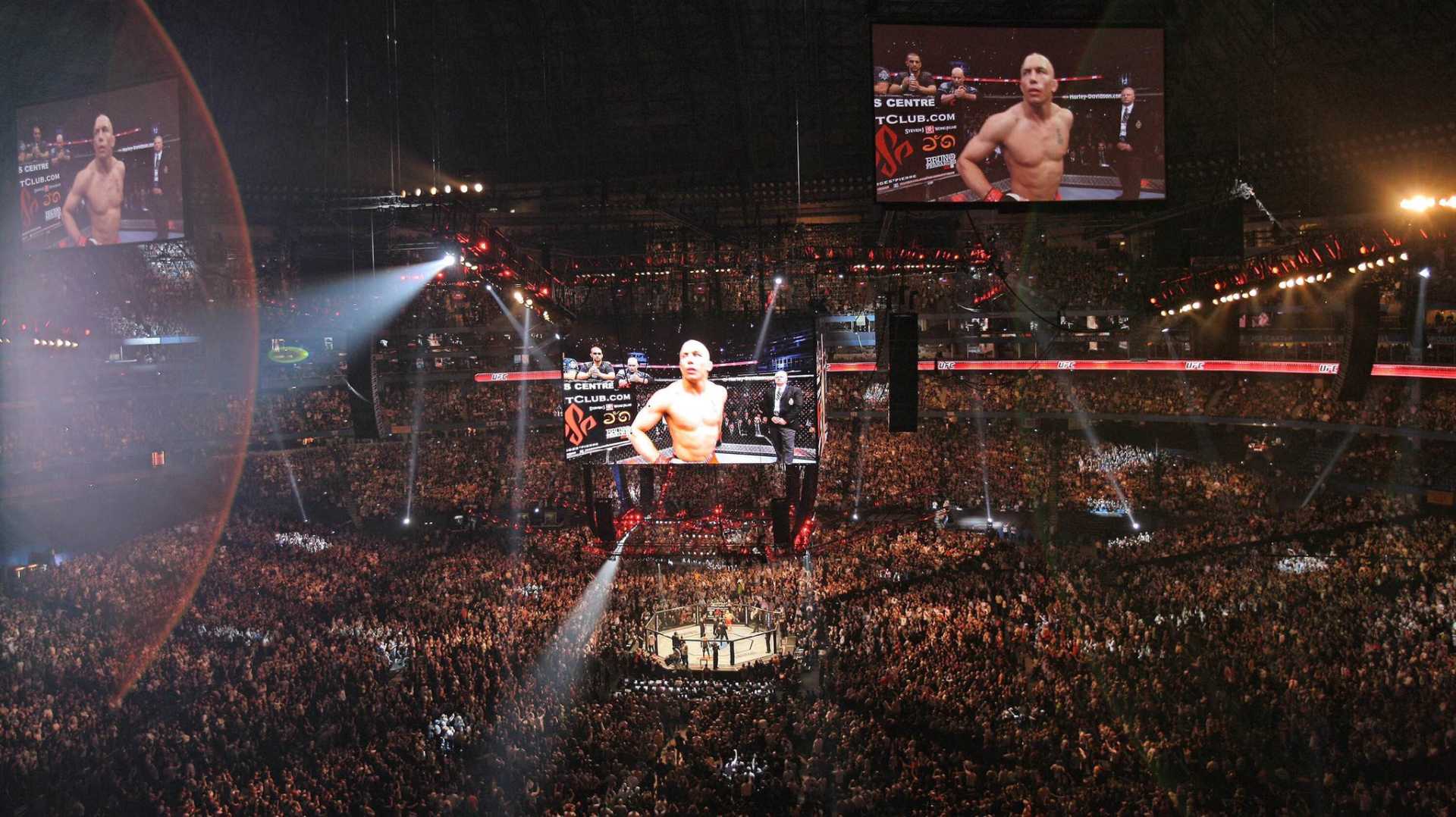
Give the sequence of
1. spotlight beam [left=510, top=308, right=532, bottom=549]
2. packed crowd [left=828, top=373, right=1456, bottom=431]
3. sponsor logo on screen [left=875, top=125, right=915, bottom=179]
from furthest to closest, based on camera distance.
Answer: spotlight beam [left=510, top=308, right=532, bottom=549], packed crowd [left=828, top=373, right=1456, bottom=431], sponsor logo on screen [left=875, top=125, right=915, bottom=179]

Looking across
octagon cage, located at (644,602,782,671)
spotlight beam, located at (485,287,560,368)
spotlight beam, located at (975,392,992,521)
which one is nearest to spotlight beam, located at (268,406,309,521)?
spotlight beam, located at (485,287,560,368)

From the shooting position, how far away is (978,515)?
24797 millimetres

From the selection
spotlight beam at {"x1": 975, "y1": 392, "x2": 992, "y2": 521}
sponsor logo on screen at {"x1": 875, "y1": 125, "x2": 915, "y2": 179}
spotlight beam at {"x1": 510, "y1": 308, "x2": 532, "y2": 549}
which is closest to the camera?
sponsor logo on screen at {"x1": 875, "y1": 125, "x2": 915, "y2": 179}

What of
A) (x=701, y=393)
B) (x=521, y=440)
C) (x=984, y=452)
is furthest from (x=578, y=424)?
(x=984, y=452)

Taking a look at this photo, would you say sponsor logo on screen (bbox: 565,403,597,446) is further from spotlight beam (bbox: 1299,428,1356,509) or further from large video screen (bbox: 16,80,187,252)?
spotlight beam (bbox: 1299,428,1356,509)

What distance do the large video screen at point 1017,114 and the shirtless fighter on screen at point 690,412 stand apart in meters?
8.74

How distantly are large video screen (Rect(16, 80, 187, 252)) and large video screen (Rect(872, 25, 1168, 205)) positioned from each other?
9.18 metres

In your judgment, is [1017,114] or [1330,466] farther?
[1330,466]

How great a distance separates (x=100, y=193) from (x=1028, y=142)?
11699 millimetres

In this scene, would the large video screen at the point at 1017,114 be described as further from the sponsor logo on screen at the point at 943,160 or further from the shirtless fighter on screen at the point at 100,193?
the shirtless fighter on screen at the point at 100,193

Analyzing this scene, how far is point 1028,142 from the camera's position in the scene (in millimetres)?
9383

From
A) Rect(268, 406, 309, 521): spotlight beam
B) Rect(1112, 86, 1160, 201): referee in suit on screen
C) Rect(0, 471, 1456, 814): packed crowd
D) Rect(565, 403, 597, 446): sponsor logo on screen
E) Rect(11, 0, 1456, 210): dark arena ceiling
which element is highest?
Rect(11, 0, 1456, 210): dark arena ceiling

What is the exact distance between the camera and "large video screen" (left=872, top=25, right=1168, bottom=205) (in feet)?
30.4

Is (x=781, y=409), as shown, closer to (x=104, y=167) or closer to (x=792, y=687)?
(x=792, y=687)
